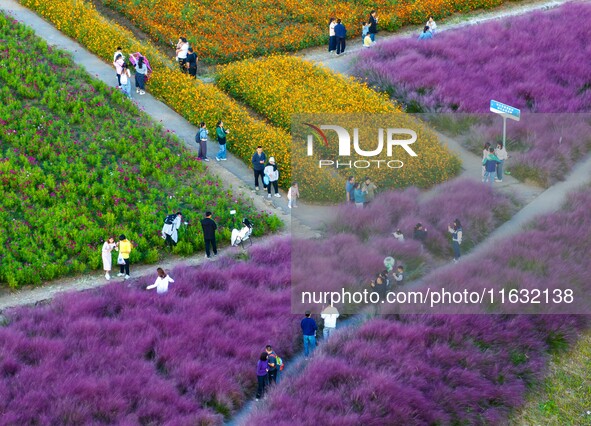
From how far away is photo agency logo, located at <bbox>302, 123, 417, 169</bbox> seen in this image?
29.5 metres

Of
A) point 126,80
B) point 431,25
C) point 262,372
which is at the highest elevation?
point 431,25

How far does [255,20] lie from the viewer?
39.1m

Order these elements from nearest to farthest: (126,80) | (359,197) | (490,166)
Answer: (359,197) → (490,166) → (126,80)

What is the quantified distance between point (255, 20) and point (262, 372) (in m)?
20.6

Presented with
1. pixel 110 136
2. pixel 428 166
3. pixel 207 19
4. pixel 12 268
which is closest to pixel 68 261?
pixel 12 268

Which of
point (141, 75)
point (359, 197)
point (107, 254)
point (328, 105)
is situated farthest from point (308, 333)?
point (141, 75)

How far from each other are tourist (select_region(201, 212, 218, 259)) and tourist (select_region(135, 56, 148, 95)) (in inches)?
341

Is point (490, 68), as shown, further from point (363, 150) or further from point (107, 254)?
point (107, 254)

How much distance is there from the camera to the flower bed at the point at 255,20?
123 feet

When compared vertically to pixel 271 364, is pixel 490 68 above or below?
above

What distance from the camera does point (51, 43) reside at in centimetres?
3559

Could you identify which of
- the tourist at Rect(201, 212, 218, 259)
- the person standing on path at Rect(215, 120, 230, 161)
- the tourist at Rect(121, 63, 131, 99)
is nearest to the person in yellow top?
the tourist at Rect(201, 212, 218, 259)

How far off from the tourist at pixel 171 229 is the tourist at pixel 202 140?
12.6 feet

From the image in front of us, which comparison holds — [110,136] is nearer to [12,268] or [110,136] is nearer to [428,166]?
[12,268]
